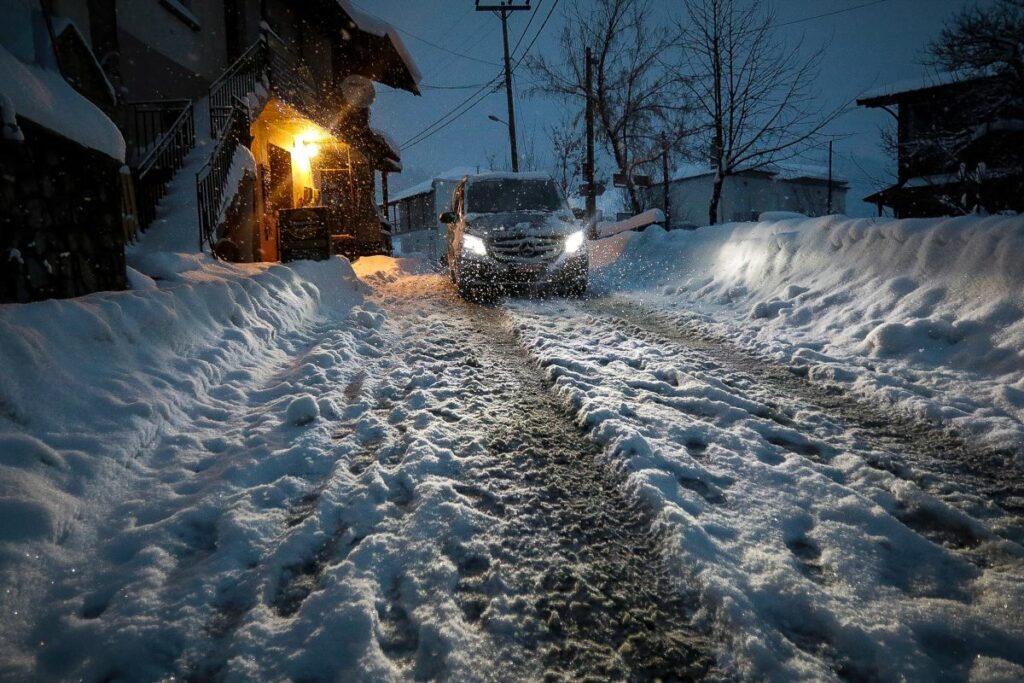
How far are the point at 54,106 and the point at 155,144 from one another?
227 inches

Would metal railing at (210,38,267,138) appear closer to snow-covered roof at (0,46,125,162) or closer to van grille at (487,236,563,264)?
van grille at (487,236,563,264)

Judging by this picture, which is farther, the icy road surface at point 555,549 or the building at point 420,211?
the building at point 420,211

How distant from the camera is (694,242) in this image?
410 inches

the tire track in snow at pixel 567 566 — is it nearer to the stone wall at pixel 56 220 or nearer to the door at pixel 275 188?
the stone wall at pixel 56 220

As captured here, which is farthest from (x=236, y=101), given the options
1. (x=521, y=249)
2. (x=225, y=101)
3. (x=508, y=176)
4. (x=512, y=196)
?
(x=521, y=249)

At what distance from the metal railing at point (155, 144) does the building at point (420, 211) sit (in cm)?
2034

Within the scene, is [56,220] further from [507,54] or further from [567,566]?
[507,54]

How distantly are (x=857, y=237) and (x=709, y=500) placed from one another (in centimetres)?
572

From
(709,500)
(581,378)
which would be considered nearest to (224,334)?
(581,378)

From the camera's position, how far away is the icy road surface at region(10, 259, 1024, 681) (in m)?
1.48

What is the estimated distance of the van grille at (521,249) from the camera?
8164 mm

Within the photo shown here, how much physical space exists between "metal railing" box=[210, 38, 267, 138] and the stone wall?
273 inches

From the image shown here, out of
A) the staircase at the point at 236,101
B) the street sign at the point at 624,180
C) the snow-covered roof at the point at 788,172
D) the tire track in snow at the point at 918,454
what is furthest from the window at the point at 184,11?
the snow-covered roof at the point at 788,172

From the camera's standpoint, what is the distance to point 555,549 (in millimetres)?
2000
